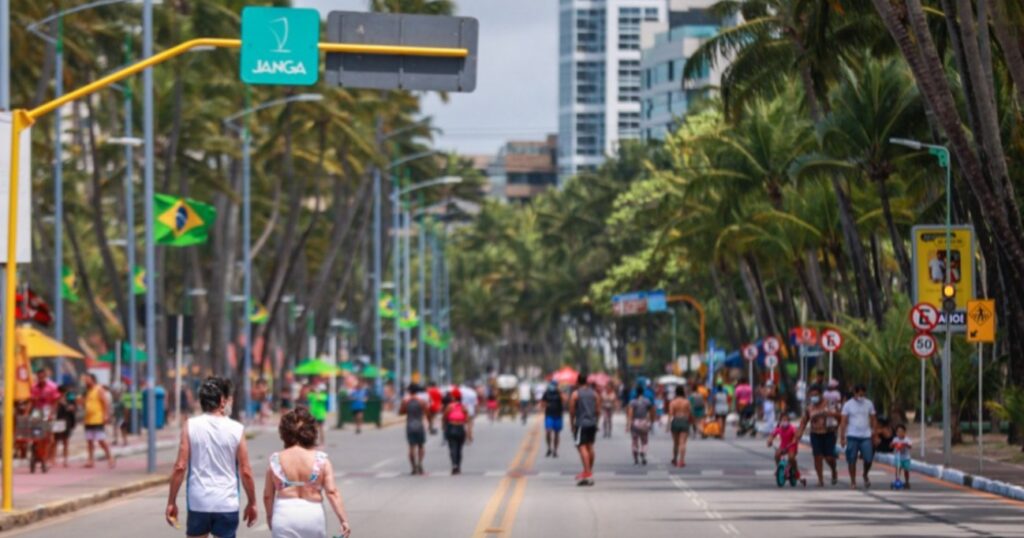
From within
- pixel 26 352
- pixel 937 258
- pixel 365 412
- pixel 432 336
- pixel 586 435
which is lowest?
pixel 365 412

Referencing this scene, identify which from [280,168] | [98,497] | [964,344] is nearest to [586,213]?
[280,168]

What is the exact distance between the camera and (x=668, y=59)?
5886 inches

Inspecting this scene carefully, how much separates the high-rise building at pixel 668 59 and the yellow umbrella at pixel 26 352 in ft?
335

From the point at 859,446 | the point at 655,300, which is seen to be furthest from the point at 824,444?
the point at 655,300

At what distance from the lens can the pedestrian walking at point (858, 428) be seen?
33344 mm

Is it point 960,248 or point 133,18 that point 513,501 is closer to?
point 960,248

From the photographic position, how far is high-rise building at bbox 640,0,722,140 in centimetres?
14693

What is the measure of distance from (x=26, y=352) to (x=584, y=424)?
11686 millimetres

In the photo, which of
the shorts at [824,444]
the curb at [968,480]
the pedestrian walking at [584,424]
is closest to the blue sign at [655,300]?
the curb at [968,480]

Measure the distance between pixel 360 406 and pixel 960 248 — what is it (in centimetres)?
2696

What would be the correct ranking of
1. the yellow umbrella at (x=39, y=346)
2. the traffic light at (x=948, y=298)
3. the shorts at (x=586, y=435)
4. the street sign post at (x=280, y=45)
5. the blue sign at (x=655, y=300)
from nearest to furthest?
the street sign post at (x=280, y=45), the shorts at (x=586, y=435), the traffic light at (x=948, y=298), the yellow umbrella at (x=39, y=346), the blue sign at (x=655, y=300)

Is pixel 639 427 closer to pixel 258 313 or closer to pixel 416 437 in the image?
pixel 416 437

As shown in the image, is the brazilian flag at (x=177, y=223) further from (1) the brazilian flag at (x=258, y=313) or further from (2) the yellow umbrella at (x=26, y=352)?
(1) the brazilian flag at (x=258, y=313)

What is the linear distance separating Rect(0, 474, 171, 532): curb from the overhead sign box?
254 inches
